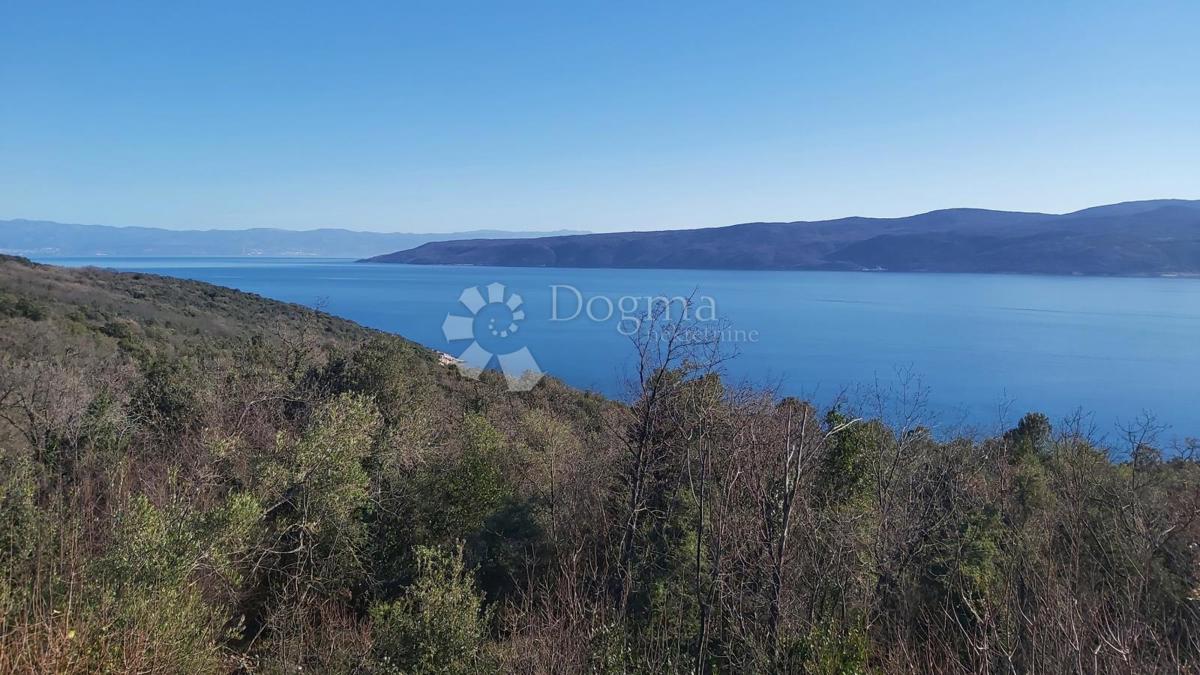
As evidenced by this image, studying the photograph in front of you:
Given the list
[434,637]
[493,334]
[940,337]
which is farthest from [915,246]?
[434,637]

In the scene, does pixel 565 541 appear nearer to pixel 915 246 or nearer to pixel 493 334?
pixel 493 334

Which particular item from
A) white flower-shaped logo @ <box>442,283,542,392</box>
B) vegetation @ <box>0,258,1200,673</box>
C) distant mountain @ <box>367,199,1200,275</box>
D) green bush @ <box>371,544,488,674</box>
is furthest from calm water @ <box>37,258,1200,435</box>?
distant mountain @ <box>367,199,1200,275</box>

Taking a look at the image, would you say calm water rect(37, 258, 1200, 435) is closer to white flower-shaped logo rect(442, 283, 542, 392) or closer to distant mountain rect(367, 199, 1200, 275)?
white flower-shaped logo rect(442, 283, 542, 392)

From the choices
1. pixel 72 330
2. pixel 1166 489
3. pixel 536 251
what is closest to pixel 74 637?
pixel 1166 489

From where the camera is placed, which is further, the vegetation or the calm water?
the calm water

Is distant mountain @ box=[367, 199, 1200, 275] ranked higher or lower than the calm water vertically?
higher
